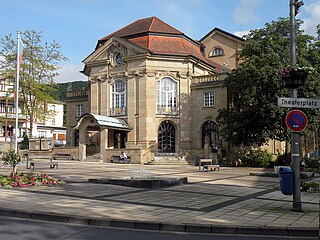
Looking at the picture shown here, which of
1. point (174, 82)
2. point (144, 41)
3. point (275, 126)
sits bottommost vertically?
point (275, 126)

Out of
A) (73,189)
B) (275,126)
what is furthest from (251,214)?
(275,126)

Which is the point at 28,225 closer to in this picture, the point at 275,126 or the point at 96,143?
the point at 275,126

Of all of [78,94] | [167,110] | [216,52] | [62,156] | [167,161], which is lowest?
[167,161]

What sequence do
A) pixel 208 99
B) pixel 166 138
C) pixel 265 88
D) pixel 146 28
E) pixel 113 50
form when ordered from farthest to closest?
pixel 146 28 < pixel 113 50 < pixel 166 138 < pixel 208 99 < pixel 265 88

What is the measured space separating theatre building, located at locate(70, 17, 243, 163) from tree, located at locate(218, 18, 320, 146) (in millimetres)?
5705

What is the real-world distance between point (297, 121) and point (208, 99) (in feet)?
105

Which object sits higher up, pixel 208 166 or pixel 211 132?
pixel 211 132

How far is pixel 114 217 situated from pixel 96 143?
3740 cm

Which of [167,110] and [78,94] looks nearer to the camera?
[167,110]

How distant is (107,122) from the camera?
3991cm

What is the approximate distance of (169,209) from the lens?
995cm

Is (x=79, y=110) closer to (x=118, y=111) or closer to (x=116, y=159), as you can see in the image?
(x=118, y=111)

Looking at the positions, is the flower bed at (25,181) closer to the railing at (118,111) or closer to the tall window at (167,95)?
A: the tall window at (167,95)

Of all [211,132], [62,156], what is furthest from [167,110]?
[62,156]
